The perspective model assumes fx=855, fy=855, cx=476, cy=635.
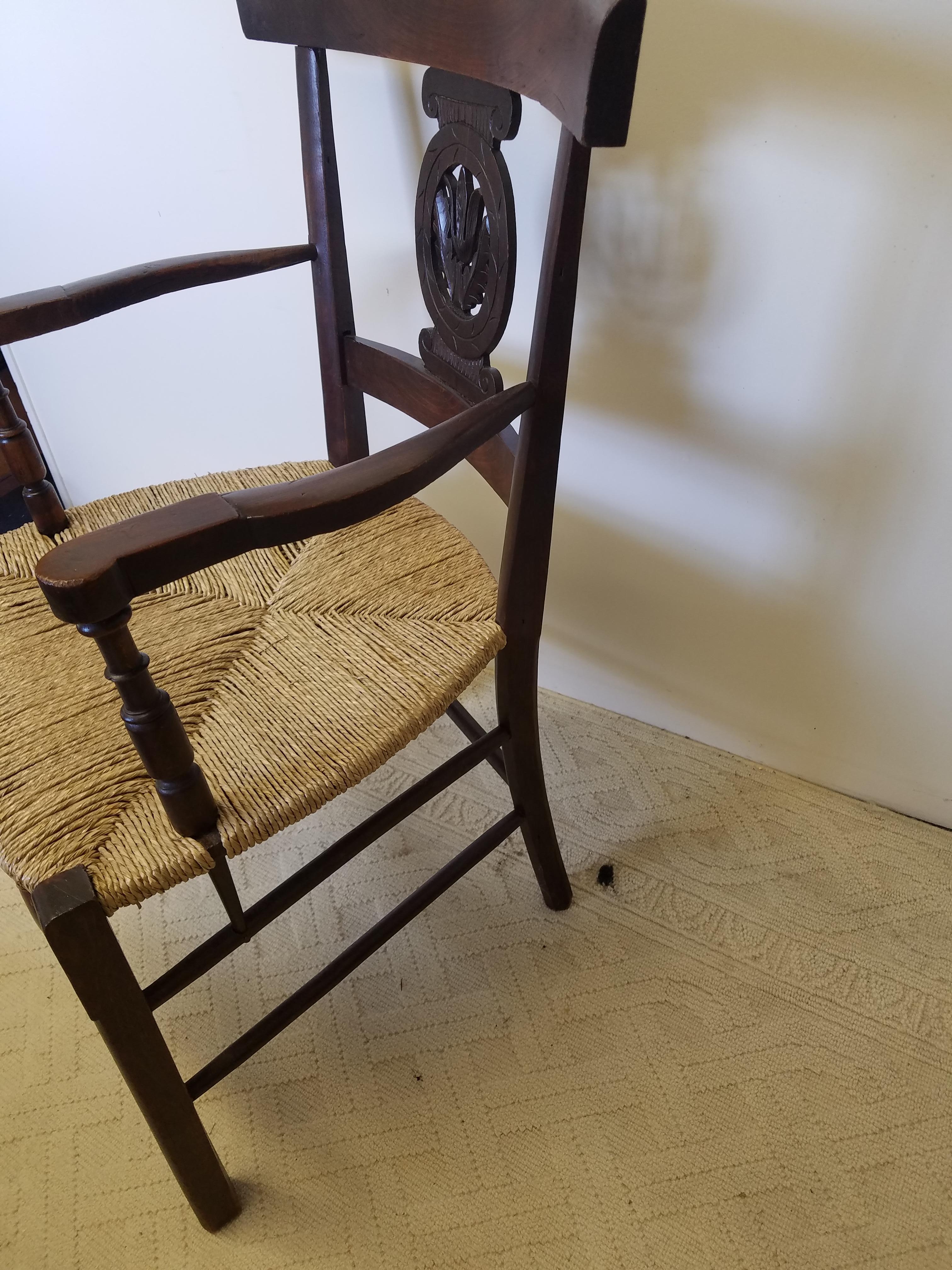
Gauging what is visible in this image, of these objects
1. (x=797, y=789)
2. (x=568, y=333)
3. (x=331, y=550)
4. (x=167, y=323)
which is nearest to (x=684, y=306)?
(x=568, y=333)

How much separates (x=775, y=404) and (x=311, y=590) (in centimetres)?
51

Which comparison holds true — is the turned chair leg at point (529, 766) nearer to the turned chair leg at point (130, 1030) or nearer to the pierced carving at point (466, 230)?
the pierced carving at point (466, 230)

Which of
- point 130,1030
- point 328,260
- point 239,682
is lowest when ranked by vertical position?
point 130,1030

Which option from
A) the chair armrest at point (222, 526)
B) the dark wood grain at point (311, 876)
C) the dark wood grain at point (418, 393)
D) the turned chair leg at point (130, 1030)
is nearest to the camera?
the chair armrest at point (222, 526)

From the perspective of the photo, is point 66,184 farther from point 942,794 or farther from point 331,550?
point 942,794

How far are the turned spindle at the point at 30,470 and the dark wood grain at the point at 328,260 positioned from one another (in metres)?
0.29

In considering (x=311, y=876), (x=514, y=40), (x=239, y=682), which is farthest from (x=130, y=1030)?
(x=514, y=40)

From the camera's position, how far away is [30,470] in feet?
2.75

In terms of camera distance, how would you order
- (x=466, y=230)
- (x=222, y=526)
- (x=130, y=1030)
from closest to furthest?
(x=222, y=526) → (x=130, y=1030) → (x=466, y=230)

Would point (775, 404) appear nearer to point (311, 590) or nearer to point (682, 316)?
point (682, 316)

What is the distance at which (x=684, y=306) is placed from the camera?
87 centimetres

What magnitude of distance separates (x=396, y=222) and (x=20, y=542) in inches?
21.5

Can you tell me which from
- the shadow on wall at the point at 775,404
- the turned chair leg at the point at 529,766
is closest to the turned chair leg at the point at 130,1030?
the turned chair leg at the point at 529,766

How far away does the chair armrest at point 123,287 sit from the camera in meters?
0.75
